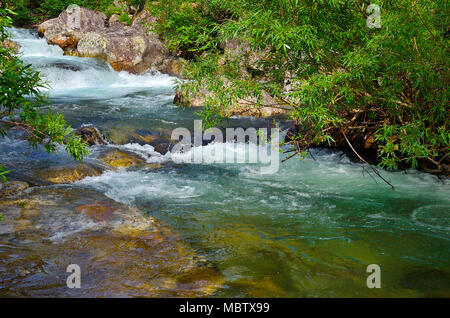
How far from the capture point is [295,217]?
5910mm

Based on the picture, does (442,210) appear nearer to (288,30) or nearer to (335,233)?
(335,233)

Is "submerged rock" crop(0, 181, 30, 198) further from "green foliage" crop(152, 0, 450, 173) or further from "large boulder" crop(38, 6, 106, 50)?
"large boulder" crop(38, 6, 106, 50)

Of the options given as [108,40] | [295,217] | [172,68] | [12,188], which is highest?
[108,40]

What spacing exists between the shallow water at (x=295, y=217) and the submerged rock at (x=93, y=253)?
0.33 metres

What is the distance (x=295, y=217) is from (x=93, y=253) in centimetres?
297

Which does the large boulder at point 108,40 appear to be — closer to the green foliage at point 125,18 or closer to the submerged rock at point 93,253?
the green foliage at point 125,18

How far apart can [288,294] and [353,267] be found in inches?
39.4

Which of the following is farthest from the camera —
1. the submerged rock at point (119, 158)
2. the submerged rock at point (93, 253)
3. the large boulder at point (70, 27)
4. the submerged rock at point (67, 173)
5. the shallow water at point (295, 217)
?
the large boulder at point (70, 27)

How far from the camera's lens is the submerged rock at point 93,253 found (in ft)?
12.3

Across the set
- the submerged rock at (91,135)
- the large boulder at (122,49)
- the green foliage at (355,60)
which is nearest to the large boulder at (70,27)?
the large boulder at (122,49)

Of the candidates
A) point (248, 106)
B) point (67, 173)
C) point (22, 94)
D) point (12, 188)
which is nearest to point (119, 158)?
point (67, 173)

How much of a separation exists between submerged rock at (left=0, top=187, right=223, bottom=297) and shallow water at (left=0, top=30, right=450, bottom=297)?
0.33 m

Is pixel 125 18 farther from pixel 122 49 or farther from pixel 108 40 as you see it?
pixel 122 49

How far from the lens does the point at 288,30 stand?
5492 millimetres
